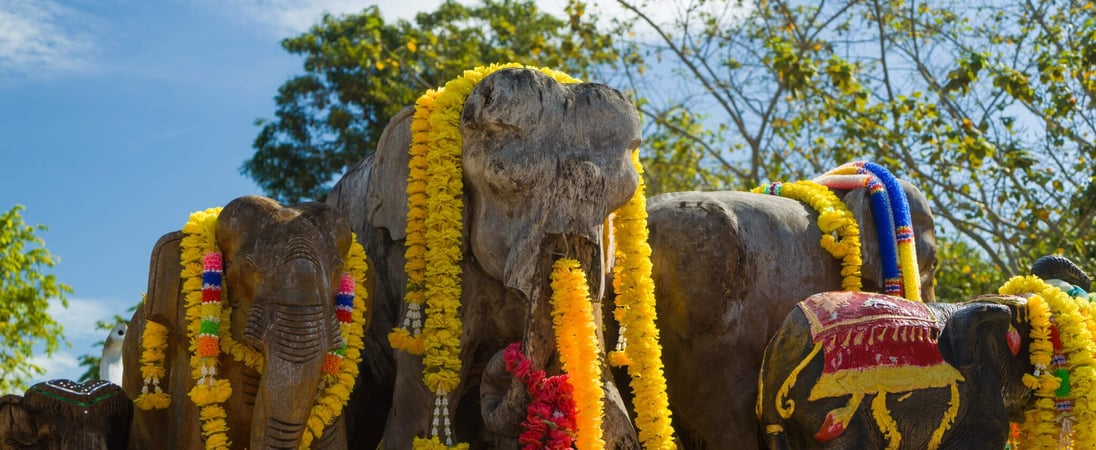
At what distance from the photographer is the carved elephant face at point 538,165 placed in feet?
19.6

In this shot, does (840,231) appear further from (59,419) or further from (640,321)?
(59,419)

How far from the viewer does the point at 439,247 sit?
6.26 metres

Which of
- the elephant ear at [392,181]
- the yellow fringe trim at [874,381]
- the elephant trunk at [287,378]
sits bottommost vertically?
the yellow fringe trim at [874,381]

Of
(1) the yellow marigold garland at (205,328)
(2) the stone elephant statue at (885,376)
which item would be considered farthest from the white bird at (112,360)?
(2) the stone elephant statue at (885,376)

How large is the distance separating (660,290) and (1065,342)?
1868 mm

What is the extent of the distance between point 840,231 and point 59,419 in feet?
12.8

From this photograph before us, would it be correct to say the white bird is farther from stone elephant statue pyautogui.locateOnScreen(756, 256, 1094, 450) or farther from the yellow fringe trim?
the yellow fringe trim

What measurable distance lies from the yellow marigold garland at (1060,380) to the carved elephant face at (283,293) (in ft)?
9.48

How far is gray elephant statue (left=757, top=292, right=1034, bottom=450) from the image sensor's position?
17.3 feet

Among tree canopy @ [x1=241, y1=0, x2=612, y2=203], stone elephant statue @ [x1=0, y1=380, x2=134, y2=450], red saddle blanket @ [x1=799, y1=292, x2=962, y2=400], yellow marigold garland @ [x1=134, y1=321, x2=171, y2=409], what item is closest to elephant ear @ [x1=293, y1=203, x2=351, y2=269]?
yellow marigold garland @ [x1=134, y1=321, x2=171, y2=409]

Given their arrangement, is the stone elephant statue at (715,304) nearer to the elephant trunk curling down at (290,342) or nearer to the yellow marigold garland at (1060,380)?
the yellow marigold garland at (1060,380)

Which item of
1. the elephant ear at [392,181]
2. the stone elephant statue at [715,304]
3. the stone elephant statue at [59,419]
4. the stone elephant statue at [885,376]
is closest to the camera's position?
the stone elephant statue at [885,376]

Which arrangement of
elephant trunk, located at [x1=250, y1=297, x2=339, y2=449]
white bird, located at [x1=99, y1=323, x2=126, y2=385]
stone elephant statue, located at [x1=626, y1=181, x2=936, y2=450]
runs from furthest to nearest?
white bird, located at [x1=99, y1=323, x2=126, y2=385], stone elephant statue, located at [x1=626, y1=181, x2=936, y2=450], elephant trunk, located at [x1=250, y1=297, x2=339, y2=449]

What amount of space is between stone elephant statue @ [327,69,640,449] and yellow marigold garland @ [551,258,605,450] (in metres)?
0.08
